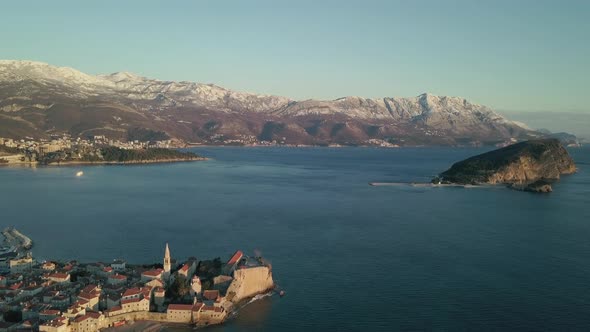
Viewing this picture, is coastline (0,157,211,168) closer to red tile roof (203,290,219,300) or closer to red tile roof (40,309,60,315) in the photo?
red tile roof (40,309,60,315)

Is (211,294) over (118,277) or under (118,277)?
under

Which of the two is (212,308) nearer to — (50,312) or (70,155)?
(50,312)

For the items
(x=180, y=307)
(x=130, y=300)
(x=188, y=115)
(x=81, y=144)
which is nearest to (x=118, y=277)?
(x=130, y=300)

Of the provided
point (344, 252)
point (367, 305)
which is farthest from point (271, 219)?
point (367, 305)

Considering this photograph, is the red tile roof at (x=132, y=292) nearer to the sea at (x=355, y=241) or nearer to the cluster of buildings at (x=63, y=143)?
the sea at (x=355, y=241)

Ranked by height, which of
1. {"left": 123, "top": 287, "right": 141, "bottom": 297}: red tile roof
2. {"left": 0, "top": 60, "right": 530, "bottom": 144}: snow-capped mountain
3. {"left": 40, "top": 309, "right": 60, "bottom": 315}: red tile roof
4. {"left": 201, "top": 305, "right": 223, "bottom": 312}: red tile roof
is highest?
{"left": 0, "top": 60, "right": 530, "bottom": 144}: snow-capped mountain

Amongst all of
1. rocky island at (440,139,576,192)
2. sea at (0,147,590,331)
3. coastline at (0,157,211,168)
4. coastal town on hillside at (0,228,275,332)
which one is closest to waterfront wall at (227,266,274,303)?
coastal town on hillside at (0,228,275,332)

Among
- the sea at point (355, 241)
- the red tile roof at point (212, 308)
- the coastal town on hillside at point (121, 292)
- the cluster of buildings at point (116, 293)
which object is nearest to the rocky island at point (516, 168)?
the sea at point (355, 241)
